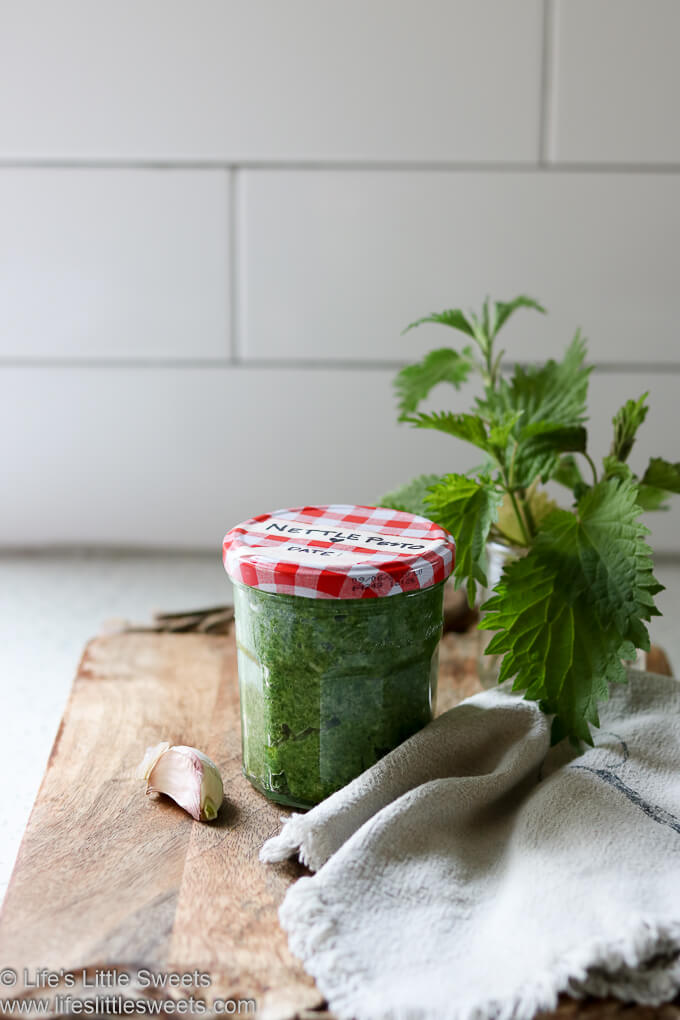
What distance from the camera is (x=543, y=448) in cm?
67

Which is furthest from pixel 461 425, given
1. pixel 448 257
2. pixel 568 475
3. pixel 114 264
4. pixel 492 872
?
pixel 114 264

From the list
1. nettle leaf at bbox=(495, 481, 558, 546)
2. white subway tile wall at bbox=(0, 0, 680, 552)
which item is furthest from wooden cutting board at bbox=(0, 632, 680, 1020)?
white subway tile wall at bbox=(0, 0, 680, 552)

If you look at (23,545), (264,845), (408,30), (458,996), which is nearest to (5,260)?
(23,545)

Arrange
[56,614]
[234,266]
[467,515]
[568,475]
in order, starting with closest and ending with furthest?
[467,515] → [568,475] → [56,614] → [234,266]

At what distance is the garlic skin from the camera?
566mm

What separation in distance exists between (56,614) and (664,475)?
650mm

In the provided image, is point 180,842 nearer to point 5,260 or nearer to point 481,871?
point 481,871

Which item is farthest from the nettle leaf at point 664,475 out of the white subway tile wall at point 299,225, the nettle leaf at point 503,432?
the white subway tile wall at point 299,225

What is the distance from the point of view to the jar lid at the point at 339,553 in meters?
0.52

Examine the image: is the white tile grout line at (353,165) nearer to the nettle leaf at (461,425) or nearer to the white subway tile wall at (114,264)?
the white subway tile wall at (114,264)

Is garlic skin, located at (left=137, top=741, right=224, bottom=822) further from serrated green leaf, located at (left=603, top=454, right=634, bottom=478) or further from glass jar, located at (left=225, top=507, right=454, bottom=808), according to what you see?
serrated green leaf, located at (left=603, top=454, right=634, bottom=478)

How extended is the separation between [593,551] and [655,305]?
62cm

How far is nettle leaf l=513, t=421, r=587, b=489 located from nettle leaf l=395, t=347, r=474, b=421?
9cm

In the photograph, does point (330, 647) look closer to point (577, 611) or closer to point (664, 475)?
point (577, 611)
